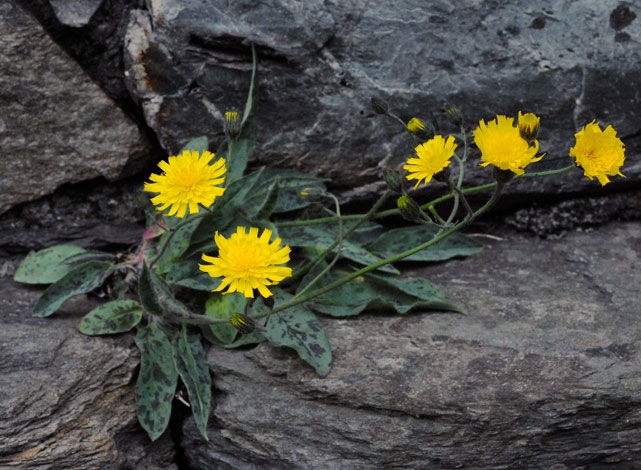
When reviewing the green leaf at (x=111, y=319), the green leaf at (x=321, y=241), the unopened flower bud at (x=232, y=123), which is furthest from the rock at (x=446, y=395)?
the unopened flower bud at (x=232, y=123)

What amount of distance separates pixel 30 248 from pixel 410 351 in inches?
64.3

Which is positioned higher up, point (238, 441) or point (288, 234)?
point (288, 234)

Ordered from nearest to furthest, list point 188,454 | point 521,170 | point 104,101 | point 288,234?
point 521,170 < point 188,454 < point 288,234 < point 104,101

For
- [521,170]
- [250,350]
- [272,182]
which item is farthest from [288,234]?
[521,170]

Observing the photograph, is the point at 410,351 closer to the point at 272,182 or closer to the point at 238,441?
→ the point at 238,441

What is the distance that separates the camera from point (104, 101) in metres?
2.82

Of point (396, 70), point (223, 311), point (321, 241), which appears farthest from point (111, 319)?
point (396, 70)

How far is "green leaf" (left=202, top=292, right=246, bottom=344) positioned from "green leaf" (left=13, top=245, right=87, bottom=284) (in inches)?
23.4

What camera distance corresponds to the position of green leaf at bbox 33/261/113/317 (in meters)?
2.54

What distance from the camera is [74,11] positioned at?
271 centimetres

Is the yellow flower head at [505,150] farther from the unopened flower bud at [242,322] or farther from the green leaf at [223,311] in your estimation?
the green leaf at [223,311]

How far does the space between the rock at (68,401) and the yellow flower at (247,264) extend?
2.33ft

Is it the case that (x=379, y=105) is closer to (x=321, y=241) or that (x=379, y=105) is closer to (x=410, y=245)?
(x=321, y=241)

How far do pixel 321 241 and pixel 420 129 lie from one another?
659 mm
